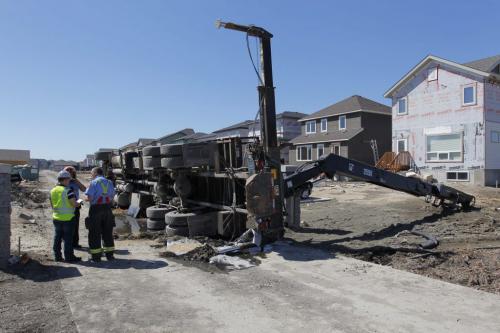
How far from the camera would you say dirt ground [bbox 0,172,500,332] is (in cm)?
510

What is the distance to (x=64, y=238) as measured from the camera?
741cm

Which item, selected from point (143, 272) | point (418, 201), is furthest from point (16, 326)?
point (418, 201)

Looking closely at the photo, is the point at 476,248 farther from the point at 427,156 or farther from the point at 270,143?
the point at 427,156

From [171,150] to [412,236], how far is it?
239 inches

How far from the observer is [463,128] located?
2516 cm

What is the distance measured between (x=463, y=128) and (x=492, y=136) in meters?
1.61

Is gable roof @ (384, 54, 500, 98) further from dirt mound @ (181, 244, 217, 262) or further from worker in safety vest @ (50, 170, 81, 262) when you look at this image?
worker in safety vest @ (50, 170, 81, 262)

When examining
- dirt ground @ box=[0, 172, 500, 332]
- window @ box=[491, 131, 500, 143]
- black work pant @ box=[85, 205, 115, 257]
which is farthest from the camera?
window @ box=[491, 131, 500, 143]

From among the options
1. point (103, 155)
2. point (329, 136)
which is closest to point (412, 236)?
point (103, 155)

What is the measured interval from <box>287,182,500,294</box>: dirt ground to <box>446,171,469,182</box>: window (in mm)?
10061

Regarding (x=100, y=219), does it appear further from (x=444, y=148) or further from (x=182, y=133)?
(x=182, y=133)

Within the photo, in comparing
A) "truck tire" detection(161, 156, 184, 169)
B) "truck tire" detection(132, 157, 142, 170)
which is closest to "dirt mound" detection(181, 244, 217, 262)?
"truck tire" detection(161, 156, 184, 169)

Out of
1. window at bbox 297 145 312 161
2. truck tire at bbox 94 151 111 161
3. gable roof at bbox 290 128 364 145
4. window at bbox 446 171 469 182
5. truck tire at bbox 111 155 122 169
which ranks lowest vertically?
window at bbox 446 171 469 182

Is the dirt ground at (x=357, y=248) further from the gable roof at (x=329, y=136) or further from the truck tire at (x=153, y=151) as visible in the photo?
the gable roof at (x=329, y=136)
